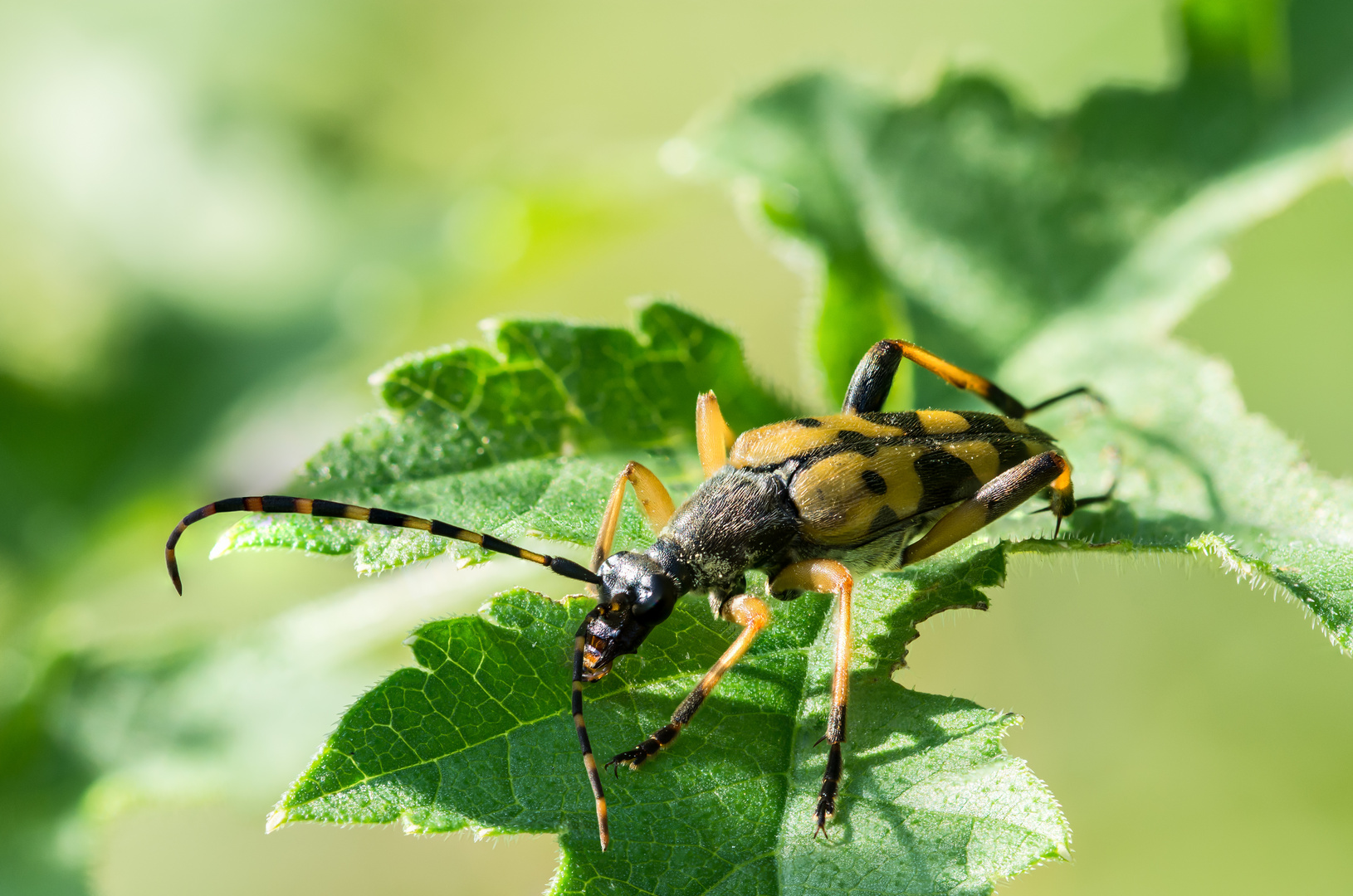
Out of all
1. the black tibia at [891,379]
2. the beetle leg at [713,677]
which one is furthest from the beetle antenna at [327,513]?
the black tibia at [891,379]

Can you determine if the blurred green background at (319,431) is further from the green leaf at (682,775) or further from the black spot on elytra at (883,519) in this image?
the green leaf at (682,775)

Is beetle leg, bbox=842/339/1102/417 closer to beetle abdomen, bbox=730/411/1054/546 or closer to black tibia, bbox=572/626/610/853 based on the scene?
beetle abdomen, bbox=730/411/1054/546

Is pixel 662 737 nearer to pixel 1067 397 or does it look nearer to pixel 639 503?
pixel 639 503

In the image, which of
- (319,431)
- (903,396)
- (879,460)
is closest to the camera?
(879,460)

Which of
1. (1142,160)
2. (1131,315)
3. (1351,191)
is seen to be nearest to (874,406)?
(1131,315)

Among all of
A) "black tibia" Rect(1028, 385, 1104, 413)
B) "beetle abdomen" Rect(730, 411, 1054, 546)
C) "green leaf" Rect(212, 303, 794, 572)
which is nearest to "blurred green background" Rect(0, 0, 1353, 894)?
"beetle abdomen" Rect(730, 411, 1054, 546)

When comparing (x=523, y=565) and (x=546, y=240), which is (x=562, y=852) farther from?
(x=546, y=240)

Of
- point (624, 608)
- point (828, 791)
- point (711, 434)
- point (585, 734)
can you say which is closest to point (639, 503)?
point (711, 434)
